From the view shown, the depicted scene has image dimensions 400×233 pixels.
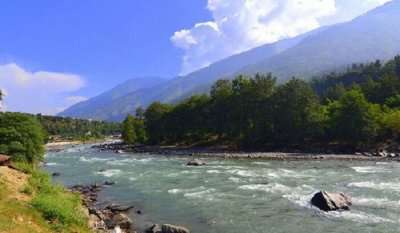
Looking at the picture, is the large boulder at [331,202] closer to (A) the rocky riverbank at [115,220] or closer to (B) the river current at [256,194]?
(B) the river current at [256,194]

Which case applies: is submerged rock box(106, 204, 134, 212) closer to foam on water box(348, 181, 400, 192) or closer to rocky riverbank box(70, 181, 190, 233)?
rocky riverbank box(70, 181, 190, 233)

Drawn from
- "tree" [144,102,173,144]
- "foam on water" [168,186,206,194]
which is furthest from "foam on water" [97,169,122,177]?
"tree" [144,102,173,144]

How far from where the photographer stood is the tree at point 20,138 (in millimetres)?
49250

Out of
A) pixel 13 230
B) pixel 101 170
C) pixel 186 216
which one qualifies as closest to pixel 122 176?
pixel 101 170

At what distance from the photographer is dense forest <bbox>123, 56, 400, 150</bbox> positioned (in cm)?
9031

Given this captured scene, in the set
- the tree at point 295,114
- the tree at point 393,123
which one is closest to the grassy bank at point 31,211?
the tree at point 295,114

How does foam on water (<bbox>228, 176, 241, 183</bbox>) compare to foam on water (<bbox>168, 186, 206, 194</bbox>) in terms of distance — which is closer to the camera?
foam on water (<bbox>168, 186, 206, 194</bbox>)

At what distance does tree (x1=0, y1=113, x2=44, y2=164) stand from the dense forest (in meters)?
58.0

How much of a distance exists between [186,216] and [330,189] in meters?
16.0

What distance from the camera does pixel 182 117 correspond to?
126188 millimetres

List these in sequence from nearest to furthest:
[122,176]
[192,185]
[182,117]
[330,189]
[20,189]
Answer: [20,189], [330,189], [192,185], [122,176], [182,117]

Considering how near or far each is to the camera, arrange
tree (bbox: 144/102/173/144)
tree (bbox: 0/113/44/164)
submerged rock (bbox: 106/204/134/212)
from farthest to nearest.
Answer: tree (bbox: 144/102/173/144) → tree (bbox: 0/113/44/164) → submerged rock (bbox: 106/204/134/212)

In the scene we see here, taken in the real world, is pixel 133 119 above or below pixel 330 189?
above

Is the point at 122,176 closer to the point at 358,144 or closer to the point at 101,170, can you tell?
the point at 101,170
